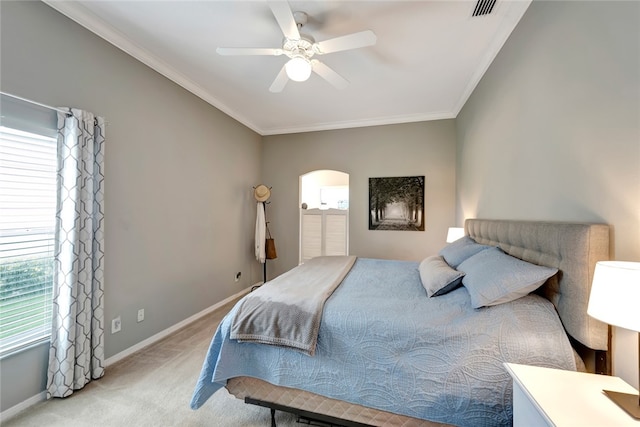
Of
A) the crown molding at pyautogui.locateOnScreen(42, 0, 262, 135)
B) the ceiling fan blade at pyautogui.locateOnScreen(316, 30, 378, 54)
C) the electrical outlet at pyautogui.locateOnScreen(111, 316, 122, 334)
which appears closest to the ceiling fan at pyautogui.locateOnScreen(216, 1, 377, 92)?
the ceiling fan blade at pyautogui.locateOnScreen(316, 30, 378, 54)

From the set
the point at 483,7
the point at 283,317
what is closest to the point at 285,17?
the point at 483,7

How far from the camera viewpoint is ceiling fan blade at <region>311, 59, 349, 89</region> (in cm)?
201

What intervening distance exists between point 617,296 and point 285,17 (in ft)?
6.56

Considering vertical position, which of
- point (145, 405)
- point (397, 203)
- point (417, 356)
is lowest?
point (145, 405)

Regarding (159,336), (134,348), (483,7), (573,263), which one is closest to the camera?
(573,263)

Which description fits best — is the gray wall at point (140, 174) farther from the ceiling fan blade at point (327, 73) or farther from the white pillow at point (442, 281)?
the white pillow at point (442, 281)

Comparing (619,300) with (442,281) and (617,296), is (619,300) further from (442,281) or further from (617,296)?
(442,281)

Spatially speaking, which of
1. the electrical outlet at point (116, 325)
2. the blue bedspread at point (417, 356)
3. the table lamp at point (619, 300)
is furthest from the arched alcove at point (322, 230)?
the table lamp at point (619, 300)

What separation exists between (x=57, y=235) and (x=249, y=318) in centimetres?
148

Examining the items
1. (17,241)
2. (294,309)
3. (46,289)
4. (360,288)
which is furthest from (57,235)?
(360,288)

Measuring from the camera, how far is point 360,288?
6.00 ft

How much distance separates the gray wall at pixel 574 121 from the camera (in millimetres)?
1002

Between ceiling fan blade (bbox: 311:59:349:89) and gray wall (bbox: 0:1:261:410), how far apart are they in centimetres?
166

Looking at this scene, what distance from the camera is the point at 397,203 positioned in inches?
154
